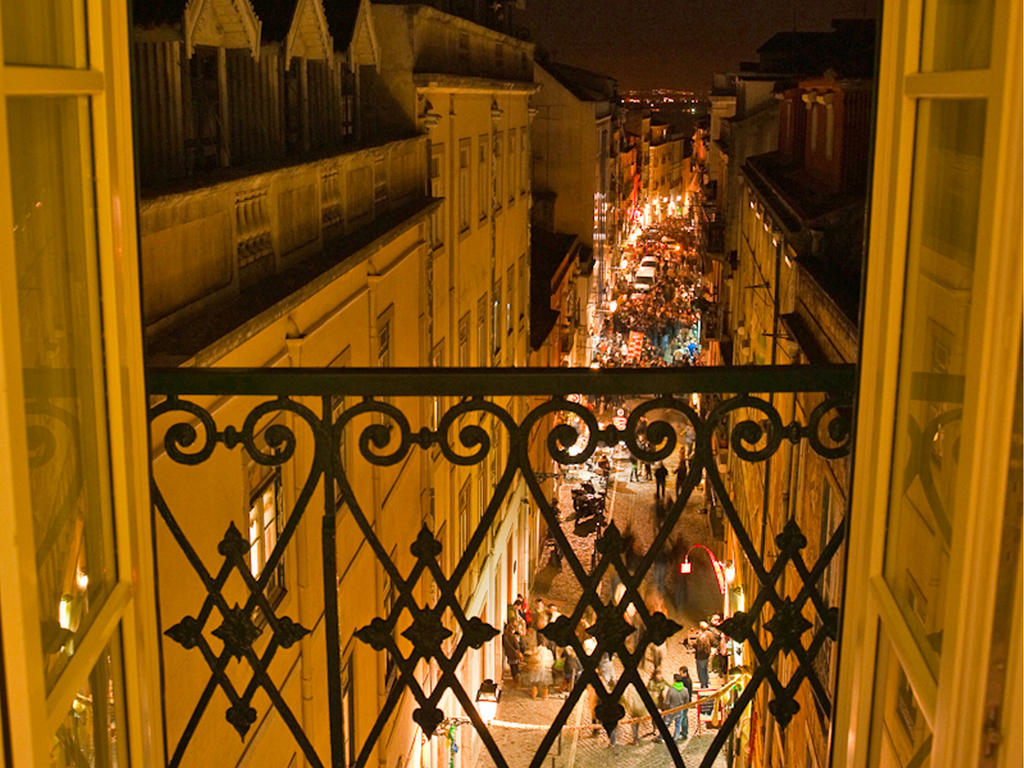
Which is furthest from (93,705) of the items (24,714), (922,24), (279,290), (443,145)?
(443,145)

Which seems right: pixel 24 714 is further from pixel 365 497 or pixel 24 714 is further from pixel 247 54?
pixel 365 497

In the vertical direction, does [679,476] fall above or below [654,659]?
above

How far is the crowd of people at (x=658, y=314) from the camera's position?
144 feet

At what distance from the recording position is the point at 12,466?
153 centimetres

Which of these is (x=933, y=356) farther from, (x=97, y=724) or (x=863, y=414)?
(x=97, y=724)

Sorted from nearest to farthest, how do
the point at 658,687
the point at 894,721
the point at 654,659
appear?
the point at 894,721
the point at 658,687
the point at 654,659

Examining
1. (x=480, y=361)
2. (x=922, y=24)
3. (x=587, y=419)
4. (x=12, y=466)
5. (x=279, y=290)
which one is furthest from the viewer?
(x=480, y=361)

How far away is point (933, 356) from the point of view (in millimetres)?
2012

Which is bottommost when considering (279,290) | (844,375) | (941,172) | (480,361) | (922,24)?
(480,361)

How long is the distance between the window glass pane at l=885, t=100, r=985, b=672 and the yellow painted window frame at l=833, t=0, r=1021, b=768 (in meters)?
0.03

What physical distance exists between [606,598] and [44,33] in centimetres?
1761

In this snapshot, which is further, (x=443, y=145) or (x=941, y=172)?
(x=443, y=145)

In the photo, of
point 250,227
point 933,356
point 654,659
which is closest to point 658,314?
point 654,659

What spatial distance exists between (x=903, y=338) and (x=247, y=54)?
7.89m
